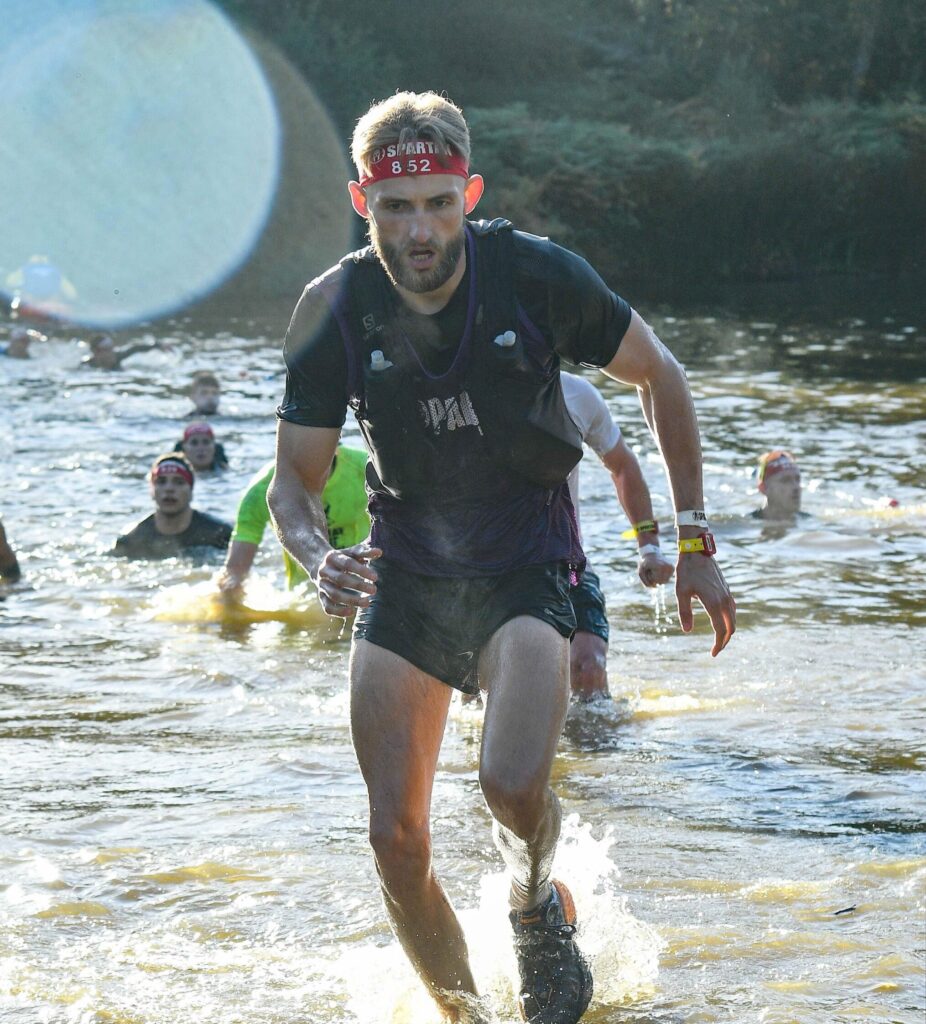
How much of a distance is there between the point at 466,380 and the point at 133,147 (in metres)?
49.0

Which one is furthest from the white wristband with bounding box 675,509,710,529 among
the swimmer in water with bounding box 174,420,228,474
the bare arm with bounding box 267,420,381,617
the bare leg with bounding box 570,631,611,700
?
the swimmer in water with bounding box 174,420,228,474

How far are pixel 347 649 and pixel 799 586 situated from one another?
3645 mm

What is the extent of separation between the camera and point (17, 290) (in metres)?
46.0

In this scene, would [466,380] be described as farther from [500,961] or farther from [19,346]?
[19,346]

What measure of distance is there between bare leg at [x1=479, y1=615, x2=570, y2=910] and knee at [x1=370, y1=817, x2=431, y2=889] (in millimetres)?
220

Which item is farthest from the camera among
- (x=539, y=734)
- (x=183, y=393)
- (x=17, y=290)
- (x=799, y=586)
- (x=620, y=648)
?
(x=17, y=290)

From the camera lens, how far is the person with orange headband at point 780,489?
14.0 m

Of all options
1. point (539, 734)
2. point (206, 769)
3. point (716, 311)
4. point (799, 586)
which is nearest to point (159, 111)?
point (716, 311)

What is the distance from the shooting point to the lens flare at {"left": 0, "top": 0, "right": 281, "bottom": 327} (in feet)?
161

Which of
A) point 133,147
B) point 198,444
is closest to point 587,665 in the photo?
point 198,444

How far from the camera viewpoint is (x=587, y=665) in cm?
795

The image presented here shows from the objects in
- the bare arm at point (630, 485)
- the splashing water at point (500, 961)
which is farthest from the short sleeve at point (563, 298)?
the bare arm at point (630, 485)

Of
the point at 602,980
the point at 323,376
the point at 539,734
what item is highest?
the point at 323,376

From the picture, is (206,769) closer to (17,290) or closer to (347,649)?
(347,649)
